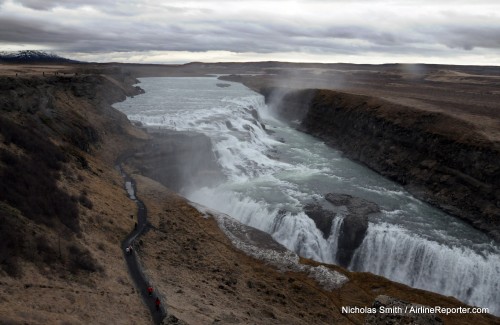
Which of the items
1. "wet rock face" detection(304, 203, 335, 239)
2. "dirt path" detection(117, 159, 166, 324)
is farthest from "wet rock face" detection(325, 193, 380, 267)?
"dirt path" detection(117, 159, 166, 324)

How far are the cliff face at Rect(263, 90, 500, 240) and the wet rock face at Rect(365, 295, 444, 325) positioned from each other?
19.5 m

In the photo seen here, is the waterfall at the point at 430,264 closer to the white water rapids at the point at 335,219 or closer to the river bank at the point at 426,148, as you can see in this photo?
the white water rapids at the point at 335,219

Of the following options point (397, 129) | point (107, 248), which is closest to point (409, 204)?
point (397, 129)

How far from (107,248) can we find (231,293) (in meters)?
6.44

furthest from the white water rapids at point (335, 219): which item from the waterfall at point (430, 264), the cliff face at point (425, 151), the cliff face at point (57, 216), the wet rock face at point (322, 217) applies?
the cliff face at point (57, 216)

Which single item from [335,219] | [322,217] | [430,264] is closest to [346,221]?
[335,219]

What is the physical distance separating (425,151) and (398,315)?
3064 centimetres

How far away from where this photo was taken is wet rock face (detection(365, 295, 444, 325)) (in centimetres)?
1319

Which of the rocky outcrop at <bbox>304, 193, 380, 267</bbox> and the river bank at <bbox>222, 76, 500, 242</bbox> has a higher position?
the river bank at <bbox>222, 76, 500, 242</bbox>

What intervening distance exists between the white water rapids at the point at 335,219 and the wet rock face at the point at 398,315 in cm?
1348

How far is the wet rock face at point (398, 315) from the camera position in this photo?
13188mm

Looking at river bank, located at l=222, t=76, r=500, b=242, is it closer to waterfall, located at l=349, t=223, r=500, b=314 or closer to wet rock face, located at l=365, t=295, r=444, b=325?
waterfall, located at l=349, t=223, r=500, b=314

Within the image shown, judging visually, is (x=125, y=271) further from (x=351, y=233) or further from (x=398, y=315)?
(x=351, y=233)

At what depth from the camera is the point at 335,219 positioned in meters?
29.6
